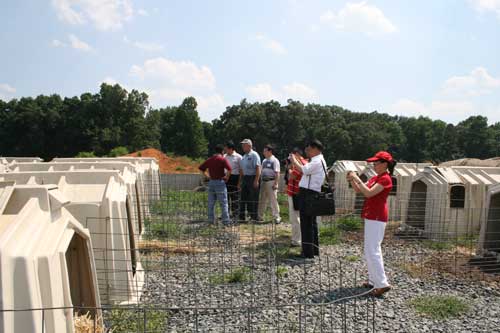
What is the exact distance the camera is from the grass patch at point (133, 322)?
4355 millimetres

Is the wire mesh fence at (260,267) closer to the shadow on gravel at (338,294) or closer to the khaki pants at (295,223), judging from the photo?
the shadow on gravel at (338,294)

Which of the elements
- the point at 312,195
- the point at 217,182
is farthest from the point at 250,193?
the point at 312,195

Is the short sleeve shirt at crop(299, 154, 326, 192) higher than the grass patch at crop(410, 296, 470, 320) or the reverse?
higher

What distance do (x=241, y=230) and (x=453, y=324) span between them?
5.63 meters

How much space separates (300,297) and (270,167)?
5365mm

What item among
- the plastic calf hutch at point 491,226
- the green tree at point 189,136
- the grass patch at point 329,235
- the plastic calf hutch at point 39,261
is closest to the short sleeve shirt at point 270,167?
the grass patch at point 329,235

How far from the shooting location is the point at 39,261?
300 cm

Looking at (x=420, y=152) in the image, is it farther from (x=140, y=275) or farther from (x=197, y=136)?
(x=140, y=275)

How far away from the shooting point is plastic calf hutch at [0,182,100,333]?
2.78 meters

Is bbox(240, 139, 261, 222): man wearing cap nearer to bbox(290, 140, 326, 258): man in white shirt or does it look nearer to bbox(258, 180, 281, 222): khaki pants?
bbox(258, 180, 281, 222): khaki pants

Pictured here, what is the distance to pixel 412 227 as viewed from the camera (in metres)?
10.1

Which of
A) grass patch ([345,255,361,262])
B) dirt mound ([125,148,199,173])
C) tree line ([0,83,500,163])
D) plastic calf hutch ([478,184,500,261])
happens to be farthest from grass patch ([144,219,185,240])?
tree line ([0,83,500,163])

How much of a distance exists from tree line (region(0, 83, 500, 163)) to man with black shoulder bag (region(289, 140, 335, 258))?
101ft

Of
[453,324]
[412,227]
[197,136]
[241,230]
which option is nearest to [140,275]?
[453,324]
